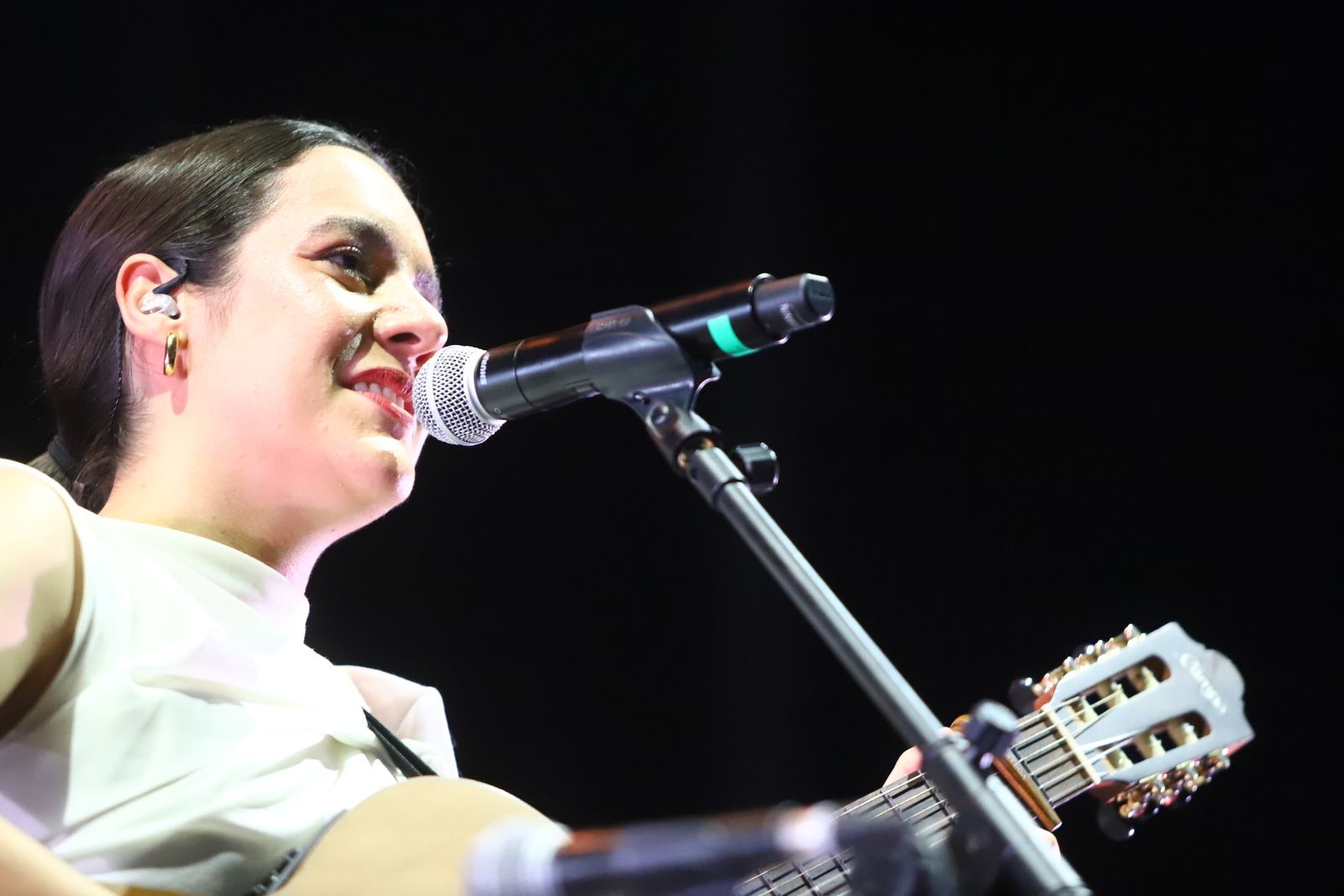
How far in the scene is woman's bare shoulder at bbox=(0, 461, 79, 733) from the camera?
1396 mm

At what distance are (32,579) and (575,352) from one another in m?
0.65

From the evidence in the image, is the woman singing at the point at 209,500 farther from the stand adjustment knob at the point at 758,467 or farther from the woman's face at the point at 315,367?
the stand adjustment knob at the point at 758,467

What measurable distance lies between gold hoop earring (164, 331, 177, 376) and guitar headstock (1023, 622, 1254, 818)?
1356 mm

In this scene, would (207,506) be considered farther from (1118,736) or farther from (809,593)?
(1118,736)

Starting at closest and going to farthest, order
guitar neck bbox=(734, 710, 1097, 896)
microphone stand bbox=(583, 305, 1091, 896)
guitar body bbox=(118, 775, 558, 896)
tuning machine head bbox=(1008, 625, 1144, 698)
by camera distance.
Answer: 1. microphone stand bbox=(583, 305, 1091, 896)
2. guitar body bbox=(118, 775, 558, 896)
3. guitar neck bbox=(734, 710, 1097, 896)
4. tuning machine head bbox=(1008, 625, 1144, 698)

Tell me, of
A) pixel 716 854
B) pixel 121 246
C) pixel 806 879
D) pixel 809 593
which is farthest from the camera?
pixel 121 246

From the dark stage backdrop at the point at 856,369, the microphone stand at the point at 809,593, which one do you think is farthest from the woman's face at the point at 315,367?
the dark stage backdrop at the point at 856,369

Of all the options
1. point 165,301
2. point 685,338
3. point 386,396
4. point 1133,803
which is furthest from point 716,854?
point 165,301

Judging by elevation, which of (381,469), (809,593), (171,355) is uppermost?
(171,355)

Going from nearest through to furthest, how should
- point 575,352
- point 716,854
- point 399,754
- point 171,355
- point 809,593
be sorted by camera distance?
1. point 716,854
2. point 809,593
3. point 575,352
4. point 399,754
5. point 171,355

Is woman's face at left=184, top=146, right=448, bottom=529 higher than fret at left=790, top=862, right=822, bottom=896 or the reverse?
higher

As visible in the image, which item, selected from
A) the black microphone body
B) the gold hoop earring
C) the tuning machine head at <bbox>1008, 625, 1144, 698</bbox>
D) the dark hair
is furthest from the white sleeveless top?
the tuning machine head at <bbox>1008, 625, 1144, 698</bbox>

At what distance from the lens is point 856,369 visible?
3.37 m

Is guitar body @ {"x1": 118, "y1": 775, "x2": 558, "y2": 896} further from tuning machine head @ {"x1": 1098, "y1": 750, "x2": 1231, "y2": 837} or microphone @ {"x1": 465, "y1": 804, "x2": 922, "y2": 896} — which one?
tuning machine head @ {"x1": 1098, "y1": 750, "x2": 1231, "y2": 837}
